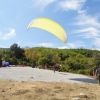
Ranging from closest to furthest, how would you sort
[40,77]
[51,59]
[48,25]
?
[48,25], [40,77], [51,59]

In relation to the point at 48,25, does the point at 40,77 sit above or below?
below

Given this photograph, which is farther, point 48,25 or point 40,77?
point 40,77

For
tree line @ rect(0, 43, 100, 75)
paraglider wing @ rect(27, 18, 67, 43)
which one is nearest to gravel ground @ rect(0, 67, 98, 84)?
paraglider wing @ rect(27, 18, 67, 43)

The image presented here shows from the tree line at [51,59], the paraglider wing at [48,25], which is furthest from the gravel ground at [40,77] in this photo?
the tree line at [51,59]

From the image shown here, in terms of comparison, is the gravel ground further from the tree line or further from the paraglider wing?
the tree line

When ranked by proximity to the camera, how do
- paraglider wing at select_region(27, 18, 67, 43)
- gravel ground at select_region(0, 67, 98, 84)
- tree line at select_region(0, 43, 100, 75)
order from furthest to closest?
1. tree line at select_region(0, 43, 100, 75)
2. gravel ground at select_region(0, 67, 98, 84)
3. paraglider wing at select_region(27, 18, 67, 43)

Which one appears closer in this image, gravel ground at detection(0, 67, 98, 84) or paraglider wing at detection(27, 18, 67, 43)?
paraglider wing at detection(27, 18, 67, 43)

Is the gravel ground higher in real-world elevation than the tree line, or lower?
lower

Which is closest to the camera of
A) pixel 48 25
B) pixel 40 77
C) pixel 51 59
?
pixel 48 25

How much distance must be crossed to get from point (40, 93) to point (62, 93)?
0.95 metres

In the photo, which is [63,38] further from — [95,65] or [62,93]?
[95,65]

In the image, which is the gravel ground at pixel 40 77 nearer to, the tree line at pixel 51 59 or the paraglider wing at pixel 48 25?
the paraglider wing at pixel 48 25

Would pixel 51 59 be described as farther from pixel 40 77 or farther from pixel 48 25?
pixel 48 25

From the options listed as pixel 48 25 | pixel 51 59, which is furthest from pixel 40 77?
pixel 51 59
